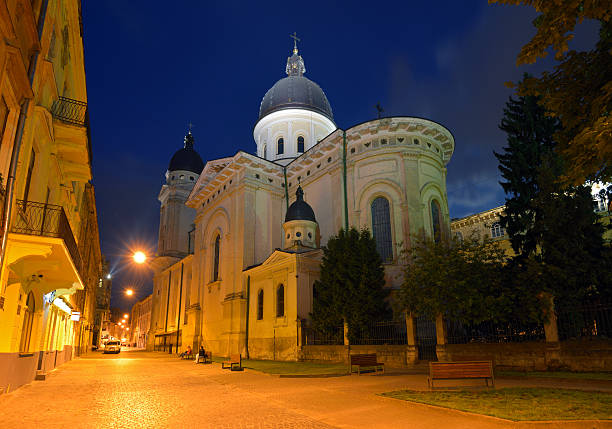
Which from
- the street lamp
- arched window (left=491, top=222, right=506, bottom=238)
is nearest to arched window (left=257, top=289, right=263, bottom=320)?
the street lamp

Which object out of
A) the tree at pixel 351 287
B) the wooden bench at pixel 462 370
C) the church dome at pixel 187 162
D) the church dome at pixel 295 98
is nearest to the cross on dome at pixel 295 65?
the church dome at pixel 295 98

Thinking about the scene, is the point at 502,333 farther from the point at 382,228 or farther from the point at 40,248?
the point at 40,248

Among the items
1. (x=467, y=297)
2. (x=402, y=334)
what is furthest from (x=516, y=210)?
(x=402, y=334)

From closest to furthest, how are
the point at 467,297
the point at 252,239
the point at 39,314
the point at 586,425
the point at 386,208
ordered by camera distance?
the point at 586,425, the point at 39,314, the point at 467,297, the point at 386,208, the point at 252,239

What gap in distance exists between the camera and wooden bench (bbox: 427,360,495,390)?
388 inches

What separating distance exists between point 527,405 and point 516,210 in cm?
1291

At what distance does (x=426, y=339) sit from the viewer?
20.4m

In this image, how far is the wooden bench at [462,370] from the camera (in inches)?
388

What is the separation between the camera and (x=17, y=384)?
1099 centimetres

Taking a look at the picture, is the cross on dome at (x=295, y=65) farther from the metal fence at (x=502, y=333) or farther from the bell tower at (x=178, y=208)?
the metal fence at (x=502, y=333)

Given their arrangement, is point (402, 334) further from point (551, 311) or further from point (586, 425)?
point (586, 425)

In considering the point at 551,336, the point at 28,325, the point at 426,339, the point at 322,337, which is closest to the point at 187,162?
the point at 322,337

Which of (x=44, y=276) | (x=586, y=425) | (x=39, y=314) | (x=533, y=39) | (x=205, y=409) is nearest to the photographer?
(x=586, y=425)

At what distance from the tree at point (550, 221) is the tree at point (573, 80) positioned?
12.3 feet
